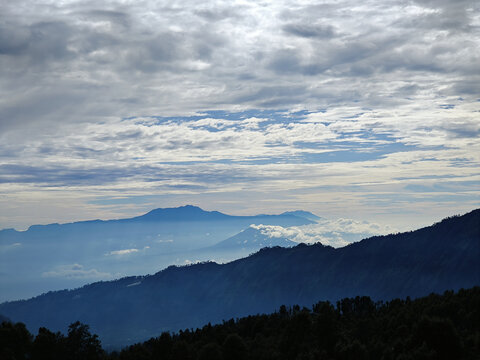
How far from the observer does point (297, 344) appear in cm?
15950

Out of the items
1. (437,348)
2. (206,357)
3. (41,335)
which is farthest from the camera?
(41,335)

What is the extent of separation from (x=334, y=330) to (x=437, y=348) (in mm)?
42219

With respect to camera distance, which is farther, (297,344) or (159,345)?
(297,344)

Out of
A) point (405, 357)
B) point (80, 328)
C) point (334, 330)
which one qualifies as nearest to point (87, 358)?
point (80, 328)

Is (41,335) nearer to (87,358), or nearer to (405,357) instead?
(87,358)

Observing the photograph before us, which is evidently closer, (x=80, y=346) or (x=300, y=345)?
(x=80, y=346)

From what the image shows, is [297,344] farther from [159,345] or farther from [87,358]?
[87,358]

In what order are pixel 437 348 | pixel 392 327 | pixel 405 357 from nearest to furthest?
pixel 405 357, pixel 437 348, pixel 392 327

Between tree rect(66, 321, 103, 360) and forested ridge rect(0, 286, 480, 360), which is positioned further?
tree rect(66, 321, 103, 360)

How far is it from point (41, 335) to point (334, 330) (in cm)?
8566

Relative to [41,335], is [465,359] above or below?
below

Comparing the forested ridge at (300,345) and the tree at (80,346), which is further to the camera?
the tree at (80,346)

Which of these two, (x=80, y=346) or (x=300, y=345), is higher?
(x=80, y=346)

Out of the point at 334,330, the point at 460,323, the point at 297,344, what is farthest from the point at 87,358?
the point at 460,323
